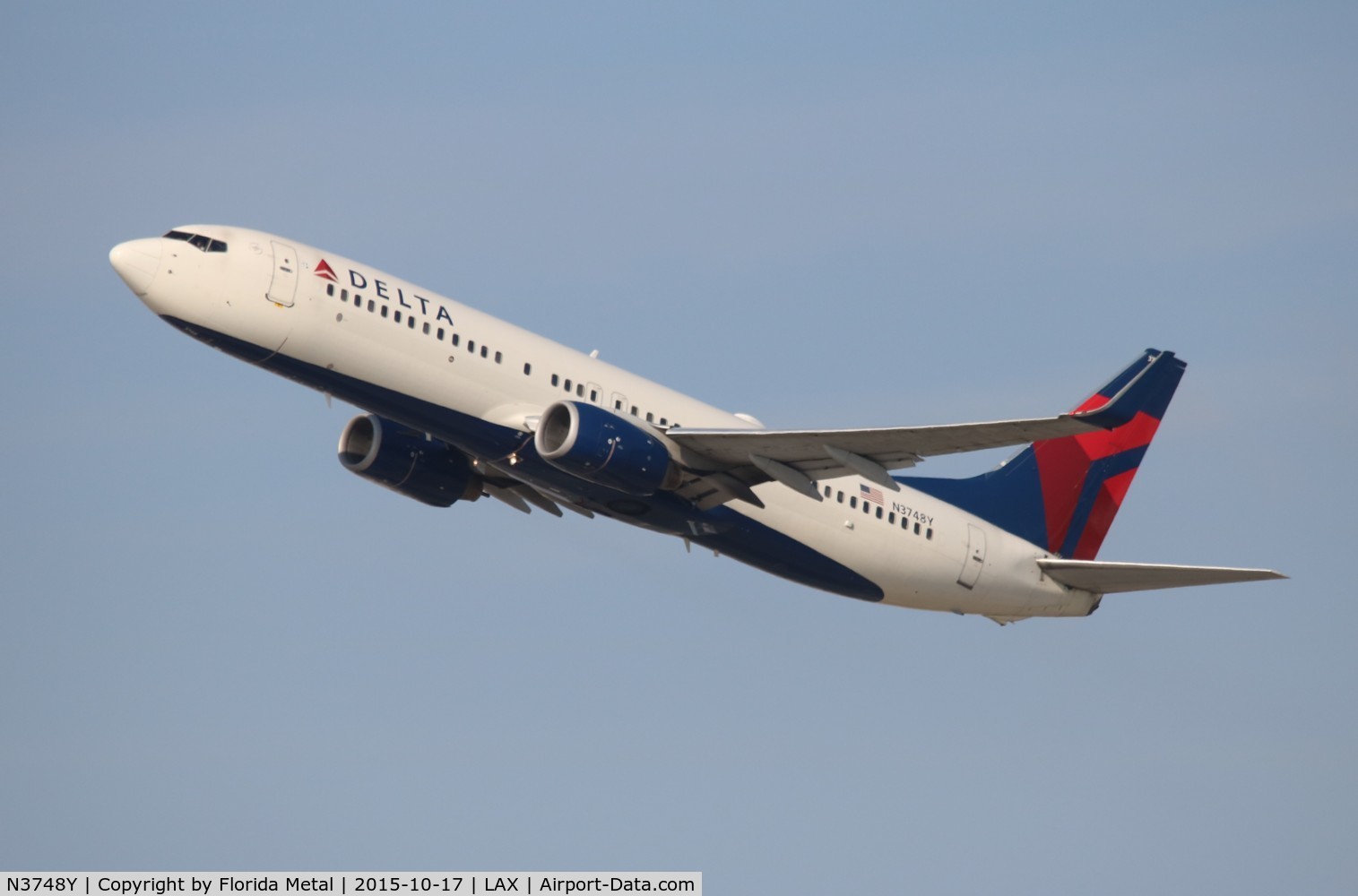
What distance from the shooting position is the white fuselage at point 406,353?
46250mm

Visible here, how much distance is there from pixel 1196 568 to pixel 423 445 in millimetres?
22231

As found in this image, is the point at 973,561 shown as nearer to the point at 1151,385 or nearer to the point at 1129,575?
the point at 1129,575

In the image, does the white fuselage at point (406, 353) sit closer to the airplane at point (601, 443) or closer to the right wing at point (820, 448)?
the airplane at point (601, 443)

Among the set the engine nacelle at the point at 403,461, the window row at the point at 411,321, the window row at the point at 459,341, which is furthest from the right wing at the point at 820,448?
the engine nacelle at the point at 403,461

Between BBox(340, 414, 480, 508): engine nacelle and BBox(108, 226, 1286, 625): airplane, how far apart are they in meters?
0.05

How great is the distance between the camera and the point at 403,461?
53219 millimetres

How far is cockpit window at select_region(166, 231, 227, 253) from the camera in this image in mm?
46625

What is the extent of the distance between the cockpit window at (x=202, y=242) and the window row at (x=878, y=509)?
18.0m

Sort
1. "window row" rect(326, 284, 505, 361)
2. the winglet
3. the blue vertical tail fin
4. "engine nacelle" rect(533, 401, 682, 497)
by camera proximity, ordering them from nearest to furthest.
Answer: "engine nacelle" rect(533, 401, 682, 497) < "window row" rect(326, 284, 505, 361) < the blue vertical tail fin < the winglet

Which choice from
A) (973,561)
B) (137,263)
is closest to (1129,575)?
(973,561)

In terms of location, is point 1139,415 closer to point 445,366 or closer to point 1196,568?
point 1196,568

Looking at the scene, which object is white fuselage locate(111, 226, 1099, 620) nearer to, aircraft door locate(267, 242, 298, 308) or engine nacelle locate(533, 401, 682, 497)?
aircraft door locate(267, 242, 298, 308)

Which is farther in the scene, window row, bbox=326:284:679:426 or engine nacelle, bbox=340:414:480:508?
engine nacelle, bbox=340:414:480:508

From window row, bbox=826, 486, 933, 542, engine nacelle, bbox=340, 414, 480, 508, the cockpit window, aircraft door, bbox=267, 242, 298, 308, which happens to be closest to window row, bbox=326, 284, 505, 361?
aircraft door, bbox=267, 242, 298, 308
